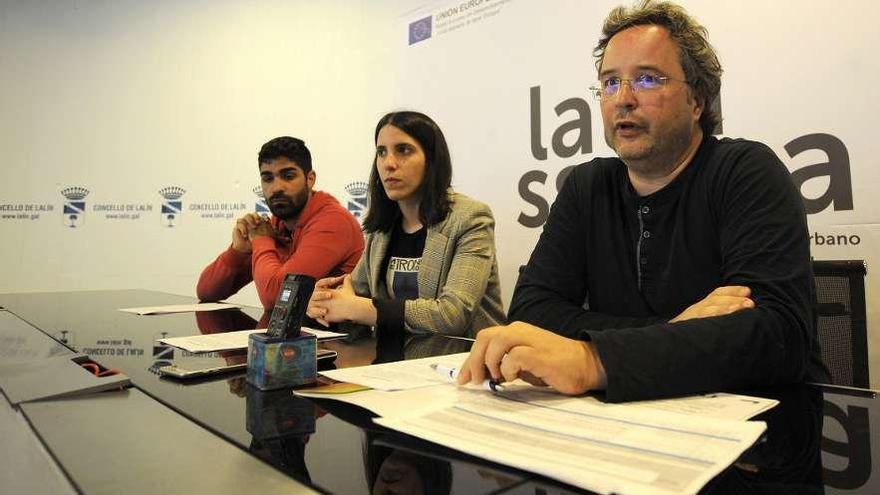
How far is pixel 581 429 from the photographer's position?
1.68 feet

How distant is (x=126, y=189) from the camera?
3.88 m

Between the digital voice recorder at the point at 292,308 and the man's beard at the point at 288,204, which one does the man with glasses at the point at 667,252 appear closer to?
the digital voice recorder at the point at 292,308

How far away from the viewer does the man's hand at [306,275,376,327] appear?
4.29ft

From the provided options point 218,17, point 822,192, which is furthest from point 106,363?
point 218,17

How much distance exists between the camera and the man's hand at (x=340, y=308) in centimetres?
131

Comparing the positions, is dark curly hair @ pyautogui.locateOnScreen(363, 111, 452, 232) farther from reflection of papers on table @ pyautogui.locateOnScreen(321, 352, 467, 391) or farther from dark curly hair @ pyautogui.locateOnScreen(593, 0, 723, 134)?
reflection of papers on table @ pyautogui.locateOnScreen(321, 352, 467, 391)

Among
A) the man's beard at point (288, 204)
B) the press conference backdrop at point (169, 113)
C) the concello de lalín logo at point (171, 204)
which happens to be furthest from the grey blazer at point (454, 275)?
the concello de lalín logo at point (171, 204)

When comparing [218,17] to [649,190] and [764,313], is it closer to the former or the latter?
[649,190]

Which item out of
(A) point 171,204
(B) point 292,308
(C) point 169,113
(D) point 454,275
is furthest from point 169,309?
(C) point 169,113

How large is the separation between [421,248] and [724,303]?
1.04m

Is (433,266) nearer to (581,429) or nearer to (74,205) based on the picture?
(581,429)

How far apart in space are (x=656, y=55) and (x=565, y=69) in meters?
1.50

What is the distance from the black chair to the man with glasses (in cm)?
30

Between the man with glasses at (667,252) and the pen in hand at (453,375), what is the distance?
0.02m
